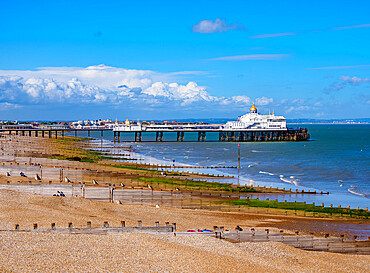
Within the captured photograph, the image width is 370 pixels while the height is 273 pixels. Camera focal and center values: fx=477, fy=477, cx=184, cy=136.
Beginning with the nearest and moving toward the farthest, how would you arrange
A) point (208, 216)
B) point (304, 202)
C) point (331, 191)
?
point (208, 216), point (304, 202), point (331, 191)

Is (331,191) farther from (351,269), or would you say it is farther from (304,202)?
(351,269)

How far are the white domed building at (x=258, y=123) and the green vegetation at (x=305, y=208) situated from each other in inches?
4595

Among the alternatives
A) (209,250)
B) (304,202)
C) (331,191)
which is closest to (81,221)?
(209,250)

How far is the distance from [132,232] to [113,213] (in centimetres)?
671

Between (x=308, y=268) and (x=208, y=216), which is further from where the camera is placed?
(x=208, y=216)

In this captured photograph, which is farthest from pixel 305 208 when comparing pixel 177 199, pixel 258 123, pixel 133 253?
pixel 258 123

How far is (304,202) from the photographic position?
35.3 metres

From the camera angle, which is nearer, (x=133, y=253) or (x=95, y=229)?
(x=133, y=253)

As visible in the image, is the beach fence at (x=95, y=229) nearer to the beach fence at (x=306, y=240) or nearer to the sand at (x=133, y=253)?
the sand at (x=133, y=253)

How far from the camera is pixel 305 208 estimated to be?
33312mm

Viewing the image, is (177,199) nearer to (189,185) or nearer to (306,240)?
(189,185)

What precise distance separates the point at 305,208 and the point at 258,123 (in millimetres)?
121245

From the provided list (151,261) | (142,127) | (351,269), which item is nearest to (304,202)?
(351,269)

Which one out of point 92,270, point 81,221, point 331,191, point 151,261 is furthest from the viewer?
point 331,191
